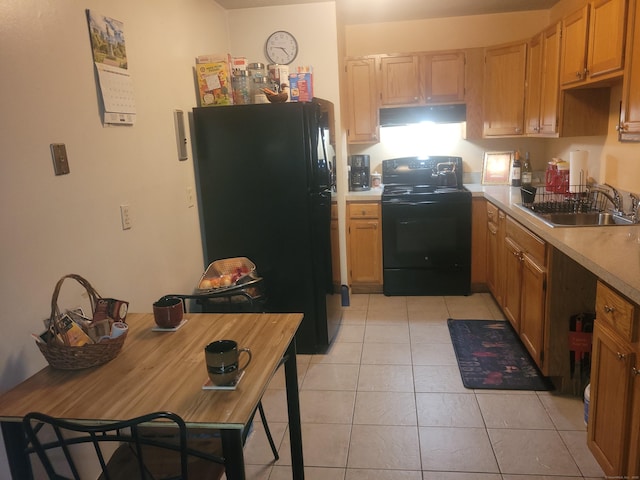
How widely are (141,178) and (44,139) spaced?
0.68 meters

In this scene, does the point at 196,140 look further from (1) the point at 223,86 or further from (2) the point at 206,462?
(2) the point at 206,462

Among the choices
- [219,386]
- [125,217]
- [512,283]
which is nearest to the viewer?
[219,386]

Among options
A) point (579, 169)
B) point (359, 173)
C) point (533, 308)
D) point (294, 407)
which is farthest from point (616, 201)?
point (294, 407)

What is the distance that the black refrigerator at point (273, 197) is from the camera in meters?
2.97

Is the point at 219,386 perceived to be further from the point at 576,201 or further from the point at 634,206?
the point at 576,201

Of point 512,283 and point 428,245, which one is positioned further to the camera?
point 428,245

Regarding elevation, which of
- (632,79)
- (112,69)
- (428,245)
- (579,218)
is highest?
(112,69)

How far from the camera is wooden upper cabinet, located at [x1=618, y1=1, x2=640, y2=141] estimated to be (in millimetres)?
2240

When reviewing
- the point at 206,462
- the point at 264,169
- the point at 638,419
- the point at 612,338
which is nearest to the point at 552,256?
the point at 612,338

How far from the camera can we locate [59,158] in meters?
1.79

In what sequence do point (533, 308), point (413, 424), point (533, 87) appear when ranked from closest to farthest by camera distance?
point (413, 424), point (533, 308), point (533, 87)

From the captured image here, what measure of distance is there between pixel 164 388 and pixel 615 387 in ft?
5.18

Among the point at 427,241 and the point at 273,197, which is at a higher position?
the point at 273,197

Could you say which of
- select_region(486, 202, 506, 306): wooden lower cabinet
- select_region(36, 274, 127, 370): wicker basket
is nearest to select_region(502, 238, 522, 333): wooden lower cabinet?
select_region(486, 202, 506, 306): wooden lower cabinet
